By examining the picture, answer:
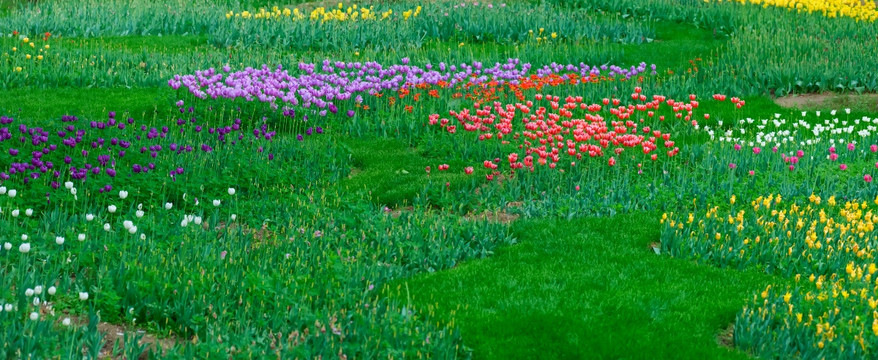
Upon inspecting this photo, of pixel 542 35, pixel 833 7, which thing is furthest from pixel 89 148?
pixel 833 7

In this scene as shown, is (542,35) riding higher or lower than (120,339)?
lower

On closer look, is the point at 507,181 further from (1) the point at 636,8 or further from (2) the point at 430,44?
(1) the point at 636,8

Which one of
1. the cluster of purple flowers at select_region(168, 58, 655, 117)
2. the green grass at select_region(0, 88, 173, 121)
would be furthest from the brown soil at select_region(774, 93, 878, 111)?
the green grass at select_region(0, 88, 173, 121)

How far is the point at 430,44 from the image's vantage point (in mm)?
17078

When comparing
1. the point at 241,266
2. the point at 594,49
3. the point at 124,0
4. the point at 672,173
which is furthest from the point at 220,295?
the point at 124,0

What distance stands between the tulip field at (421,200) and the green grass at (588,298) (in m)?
0.02

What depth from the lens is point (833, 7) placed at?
19156 millimetres

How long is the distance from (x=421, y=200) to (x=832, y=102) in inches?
285

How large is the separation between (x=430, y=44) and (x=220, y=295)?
1084 cm

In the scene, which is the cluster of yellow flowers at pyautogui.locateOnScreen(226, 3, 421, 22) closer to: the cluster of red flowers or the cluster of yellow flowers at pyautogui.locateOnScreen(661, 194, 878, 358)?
the cluster of red flowers

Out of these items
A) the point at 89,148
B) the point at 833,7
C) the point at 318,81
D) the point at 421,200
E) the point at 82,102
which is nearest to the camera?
the point at 421,200

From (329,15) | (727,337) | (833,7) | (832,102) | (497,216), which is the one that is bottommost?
(832,102)

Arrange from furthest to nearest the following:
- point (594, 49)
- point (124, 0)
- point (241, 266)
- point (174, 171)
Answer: point (124, 0), point (594, 49), point (174, 171), point (241, 266)

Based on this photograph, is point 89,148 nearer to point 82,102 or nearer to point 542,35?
point 82,102
